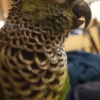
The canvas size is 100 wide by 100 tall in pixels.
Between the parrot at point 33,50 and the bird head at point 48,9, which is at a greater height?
the bird head at point 48,9

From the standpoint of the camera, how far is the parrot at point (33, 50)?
0.31 metres

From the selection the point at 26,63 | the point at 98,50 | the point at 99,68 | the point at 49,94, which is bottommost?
the point at 98,50

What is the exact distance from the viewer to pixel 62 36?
0.38 metres

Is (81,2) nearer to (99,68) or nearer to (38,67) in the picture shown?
(38,67)

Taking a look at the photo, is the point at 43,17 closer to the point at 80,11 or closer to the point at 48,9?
the point at 48,9

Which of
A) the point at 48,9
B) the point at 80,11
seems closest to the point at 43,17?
the point at 48,9

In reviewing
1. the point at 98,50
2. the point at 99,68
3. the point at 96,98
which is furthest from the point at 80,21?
the point at 98,50

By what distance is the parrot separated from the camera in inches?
12.1

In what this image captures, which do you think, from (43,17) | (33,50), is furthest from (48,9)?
(33,50)

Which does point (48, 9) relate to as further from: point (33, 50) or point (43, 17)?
point (33, 50)

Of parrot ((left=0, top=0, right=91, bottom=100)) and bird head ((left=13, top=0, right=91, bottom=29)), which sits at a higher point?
bird head ((left=13, top=0, right=91, bottom=29))

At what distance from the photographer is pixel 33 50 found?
12.5 inches

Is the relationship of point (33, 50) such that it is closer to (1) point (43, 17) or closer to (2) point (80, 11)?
(1) point (43, 17)

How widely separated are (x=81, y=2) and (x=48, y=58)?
229mm
